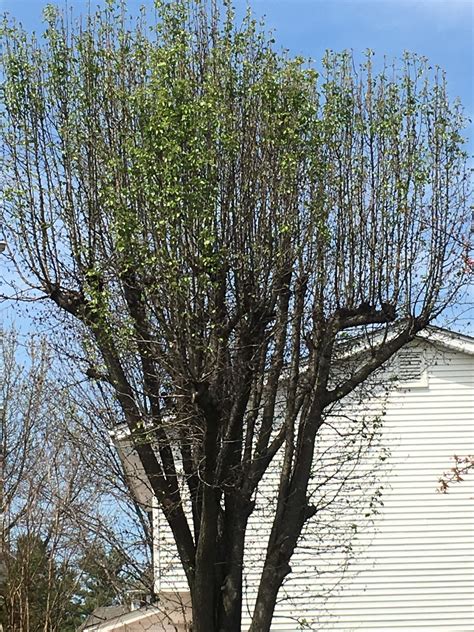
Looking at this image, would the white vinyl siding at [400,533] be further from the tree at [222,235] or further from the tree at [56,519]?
the tree at [222,235]

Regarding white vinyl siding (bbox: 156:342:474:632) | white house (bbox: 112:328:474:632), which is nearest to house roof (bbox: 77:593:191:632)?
white house (bbox: 112:328:474:632)

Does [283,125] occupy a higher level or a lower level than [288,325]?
higher

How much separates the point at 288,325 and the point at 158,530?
4.64 meters

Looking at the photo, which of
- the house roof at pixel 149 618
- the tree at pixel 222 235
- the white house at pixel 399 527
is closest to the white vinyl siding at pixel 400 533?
the white house at pixel 399 527

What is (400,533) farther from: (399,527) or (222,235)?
(222,235)

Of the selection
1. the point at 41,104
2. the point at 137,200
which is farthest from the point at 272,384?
the point at 41,104

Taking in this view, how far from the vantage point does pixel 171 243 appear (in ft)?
30.3

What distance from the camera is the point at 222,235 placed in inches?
373

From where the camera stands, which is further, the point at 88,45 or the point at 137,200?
the point at 88,45

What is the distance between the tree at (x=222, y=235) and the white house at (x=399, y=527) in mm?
4474

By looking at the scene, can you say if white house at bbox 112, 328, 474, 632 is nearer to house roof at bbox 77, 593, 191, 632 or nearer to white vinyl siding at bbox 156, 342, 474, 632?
white vinyl siding at bbox 156, 342, 474, 632

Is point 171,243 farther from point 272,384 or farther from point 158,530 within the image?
point 158,530

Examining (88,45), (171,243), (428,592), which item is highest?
(88,45)

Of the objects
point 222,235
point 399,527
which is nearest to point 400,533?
point 399,527
